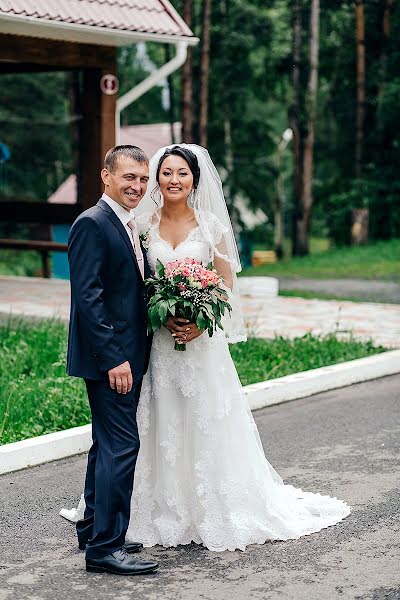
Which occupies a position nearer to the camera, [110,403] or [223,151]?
[110,403]

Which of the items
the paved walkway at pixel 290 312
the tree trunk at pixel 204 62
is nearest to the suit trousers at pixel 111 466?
the paved walkway at pixel 290 312

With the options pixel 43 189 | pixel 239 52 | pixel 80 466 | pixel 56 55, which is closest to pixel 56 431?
pixel 80 466

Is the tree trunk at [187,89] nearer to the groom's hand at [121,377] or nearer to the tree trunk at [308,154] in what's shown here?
the tree trunk at [308,154]

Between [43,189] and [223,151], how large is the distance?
10881 mm

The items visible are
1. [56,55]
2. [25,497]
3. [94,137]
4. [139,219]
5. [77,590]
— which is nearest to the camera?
[77,590]

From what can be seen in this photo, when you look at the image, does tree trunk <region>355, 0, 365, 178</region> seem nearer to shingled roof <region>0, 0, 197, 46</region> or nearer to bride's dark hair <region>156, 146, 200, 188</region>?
shingled roof <region>0, 0, 197, 46</region>

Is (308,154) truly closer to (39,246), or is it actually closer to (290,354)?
(39,246)

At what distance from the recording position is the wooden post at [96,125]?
1345 centimetres

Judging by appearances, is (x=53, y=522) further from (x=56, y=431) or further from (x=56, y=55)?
(x=56, y=55)

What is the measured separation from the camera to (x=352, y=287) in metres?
19.0

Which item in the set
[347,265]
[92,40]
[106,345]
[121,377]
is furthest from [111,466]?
[347,265]

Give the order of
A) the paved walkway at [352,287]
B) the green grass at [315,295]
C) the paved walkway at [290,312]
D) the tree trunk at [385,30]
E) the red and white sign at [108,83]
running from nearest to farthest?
1. the paved walkway at [290,312]
2. the red and white sign at [108,83]
3. the green grass at [315,295]
4. the paved walkway at [352,287]
5. the tree trunk at [385,30]

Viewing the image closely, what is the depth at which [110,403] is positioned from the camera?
514 cm

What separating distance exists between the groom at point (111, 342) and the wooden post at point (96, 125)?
27.6 ft
